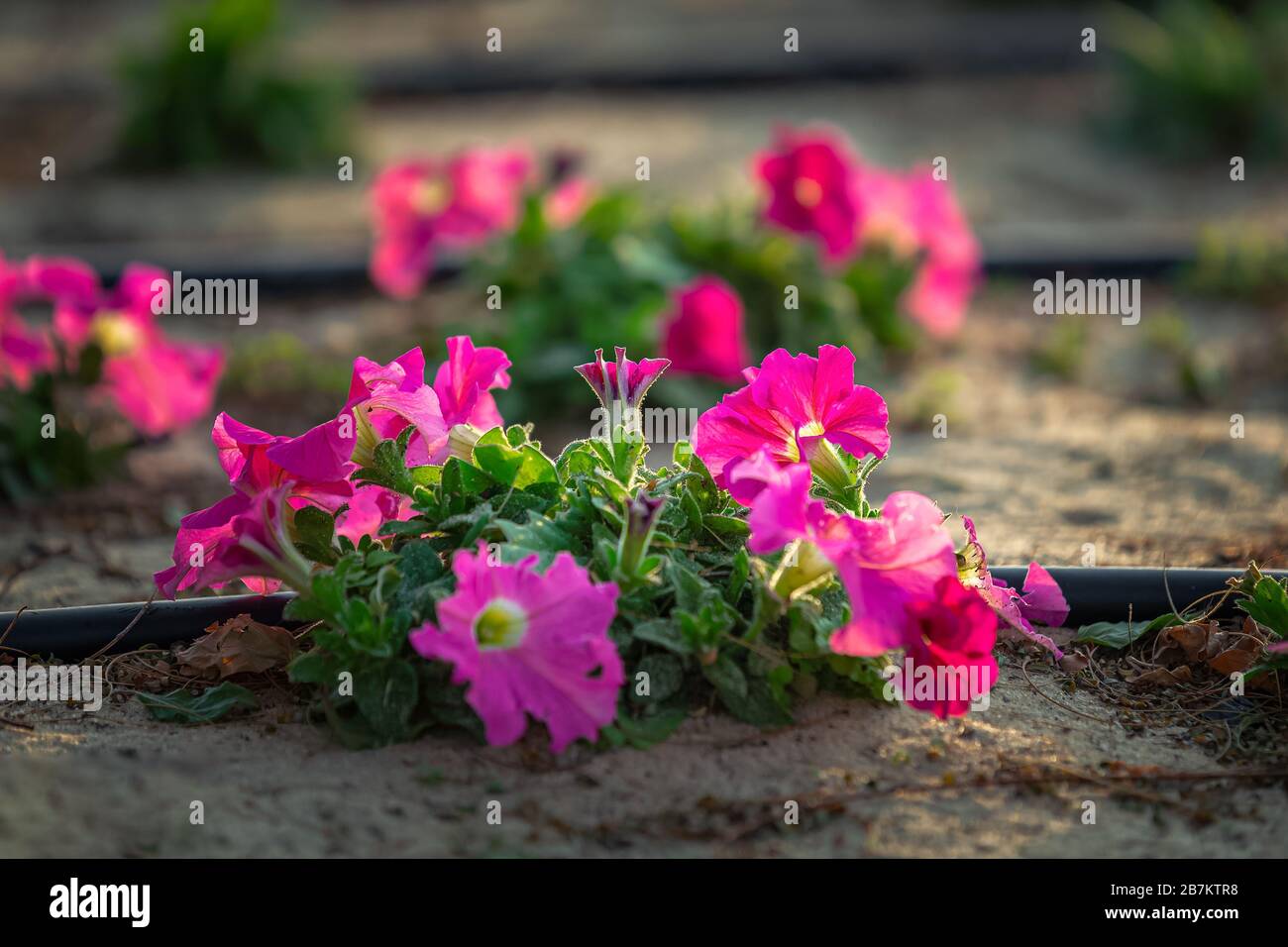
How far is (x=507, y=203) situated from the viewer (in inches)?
151

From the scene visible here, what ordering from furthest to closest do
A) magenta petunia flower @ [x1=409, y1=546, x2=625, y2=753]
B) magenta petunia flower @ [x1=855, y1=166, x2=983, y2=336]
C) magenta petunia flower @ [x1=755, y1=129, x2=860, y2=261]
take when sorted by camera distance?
1. magenta petunia flower @ [x1=855, y1=166, x2=983, y2=336]
2. magenta petunia flower @ [x1=755, y1=129, x2=860, y2=261]
3. magenta petunia flower @ [x1=409, y1=546, x2=625, y2=753]

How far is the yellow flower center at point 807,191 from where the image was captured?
3.63 m

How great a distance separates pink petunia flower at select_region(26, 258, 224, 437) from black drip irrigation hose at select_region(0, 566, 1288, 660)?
0.97 m

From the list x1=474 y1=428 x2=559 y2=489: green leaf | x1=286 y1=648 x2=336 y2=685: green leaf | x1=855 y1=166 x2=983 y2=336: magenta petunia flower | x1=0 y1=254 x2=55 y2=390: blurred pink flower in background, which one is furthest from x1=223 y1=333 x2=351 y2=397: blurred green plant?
x1=286 y1=648 x2=336 y2=685: green leaf

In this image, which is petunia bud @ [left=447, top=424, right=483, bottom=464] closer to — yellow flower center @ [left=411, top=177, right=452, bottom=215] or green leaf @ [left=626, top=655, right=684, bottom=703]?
green leaf @ [left=626, top=655, right=684, bottom=703]

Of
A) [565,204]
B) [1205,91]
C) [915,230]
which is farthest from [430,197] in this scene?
[1205,91]

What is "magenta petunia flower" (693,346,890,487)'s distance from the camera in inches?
71.3

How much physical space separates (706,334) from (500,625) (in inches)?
72.8

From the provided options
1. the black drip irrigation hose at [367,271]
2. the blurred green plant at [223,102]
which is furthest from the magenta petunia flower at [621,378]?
the blurred green plant at [223,102]

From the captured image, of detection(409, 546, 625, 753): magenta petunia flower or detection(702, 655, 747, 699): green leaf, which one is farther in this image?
detection(702, 655, 747, 699): green leaf

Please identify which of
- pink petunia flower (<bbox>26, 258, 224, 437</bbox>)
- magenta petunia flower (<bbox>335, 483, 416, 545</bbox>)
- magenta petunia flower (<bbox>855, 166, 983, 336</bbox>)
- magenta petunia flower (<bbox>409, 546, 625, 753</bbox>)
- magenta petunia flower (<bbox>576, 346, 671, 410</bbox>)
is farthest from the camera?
magenta petunia flower (<bbox>855, 166, 983, 336</bbox>)

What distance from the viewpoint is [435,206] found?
387 cm

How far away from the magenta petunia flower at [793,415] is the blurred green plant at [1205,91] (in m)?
5.11
